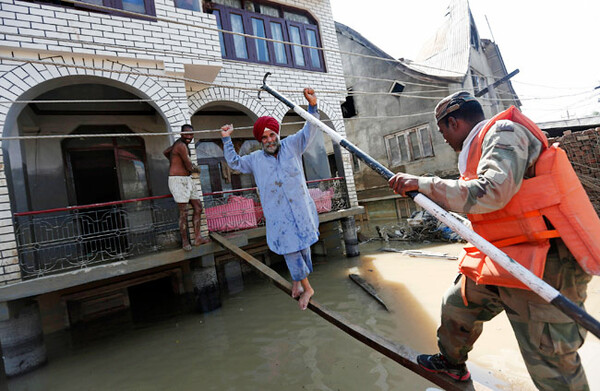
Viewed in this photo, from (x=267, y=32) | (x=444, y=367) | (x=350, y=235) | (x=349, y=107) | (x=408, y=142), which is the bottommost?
(x=444, y=367)

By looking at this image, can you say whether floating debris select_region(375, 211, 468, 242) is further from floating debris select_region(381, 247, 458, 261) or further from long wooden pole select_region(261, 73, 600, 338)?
long wooden pole select_region(261, 73, 600, 338)

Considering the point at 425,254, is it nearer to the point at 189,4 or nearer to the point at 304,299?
the point at 304,299

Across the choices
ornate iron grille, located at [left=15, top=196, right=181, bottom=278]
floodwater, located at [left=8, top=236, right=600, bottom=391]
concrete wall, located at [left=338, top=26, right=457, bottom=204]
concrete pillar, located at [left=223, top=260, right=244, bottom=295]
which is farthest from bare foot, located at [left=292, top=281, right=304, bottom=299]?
concrete wall, located at [left=338, top=26, right=457, bottom=204]

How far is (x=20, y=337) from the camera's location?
4.31 m

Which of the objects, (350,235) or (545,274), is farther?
(350,235)

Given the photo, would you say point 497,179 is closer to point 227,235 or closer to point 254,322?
point 254,322

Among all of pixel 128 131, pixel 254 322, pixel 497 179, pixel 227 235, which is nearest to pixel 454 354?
pixel 497 179

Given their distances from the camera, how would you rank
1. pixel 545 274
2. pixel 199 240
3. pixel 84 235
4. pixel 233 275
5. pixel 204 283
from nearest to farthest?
pixel 545 274
pixel 84 235
pixel 199 240
pixel 204 283
pixel 233 275

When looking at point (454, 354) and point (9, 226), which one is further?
point (9, 226)

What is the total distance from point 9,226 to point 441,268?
808cm

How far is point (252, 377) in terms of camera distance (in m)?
3.72

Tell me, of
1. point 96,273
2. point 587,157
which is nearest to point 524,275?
point 96,273

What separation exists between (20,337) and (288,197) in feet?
15.6

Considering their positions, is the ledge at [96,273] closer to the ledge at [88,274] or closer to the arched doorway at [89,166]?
the ledge at [88,274]
